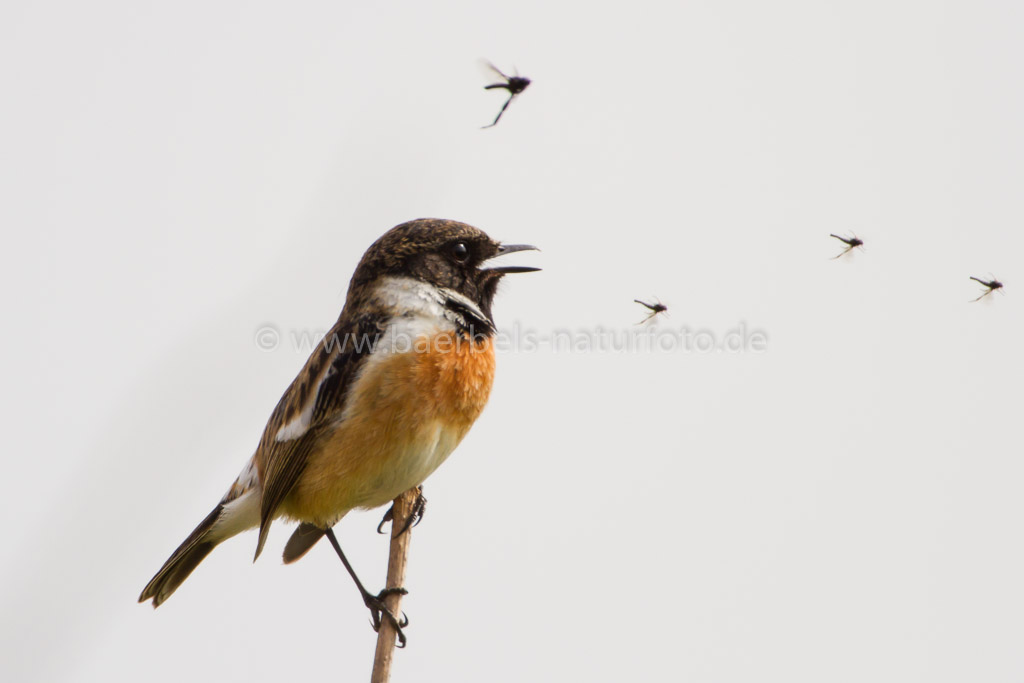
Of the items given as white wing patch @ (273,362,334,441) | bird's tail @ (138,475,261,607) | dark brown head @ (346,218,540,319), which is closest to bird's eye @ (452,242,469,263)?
dark brown head @ (346,218,540,319)

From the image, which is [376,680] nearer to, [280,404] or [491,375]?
[491,375]

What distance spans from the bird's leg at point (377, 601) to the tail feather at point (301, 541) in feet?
0.33

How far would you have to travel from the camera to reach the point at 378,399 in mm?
5594

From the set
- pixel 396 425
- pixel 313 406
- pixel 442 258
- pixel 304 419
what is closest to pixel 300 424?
pixel 304 419

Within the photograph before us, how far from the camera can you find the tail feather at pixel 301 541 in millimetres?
6301

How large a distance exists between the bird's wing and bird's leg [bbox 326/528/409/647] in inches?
20.1

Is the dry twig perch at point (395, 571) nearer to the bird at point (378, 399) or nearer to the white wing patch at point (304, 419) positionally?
the bird at point (378, 399)

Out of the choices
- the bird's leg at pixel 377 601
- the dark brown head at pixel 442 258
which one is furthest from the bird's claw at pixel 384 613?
the dark brown head at pixel 442 258

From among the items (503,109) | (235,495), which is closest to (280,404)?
(235,495)

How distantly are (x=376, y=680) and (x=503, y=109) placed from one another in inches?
103

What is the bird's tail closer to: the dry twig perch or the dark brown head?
the dry twig perch

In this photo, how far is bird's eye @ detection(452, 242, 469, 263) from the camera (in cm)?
639

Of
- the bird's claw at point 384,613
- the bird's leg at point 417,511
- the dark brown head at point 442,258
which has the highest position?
the dark brown head at point 442,258

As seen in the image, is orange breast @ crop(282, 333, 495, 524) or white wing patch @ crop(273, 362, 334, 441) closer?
orange breast @ crop(282, 333, 495, 524)
